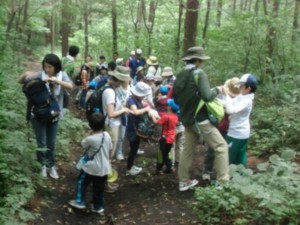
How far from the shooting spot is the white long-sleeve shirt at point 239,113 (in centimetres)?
580

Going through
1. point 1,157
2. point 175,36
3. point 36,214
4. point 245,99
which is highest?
point 175,36

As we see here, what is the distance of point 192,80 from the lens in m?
5.75

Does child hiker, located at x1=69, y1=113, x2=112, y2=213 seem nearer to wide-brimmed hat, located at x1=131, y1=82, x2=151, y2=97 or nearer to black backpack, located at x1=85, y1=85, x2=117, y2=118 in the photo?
black backpack, located at x1=85, y1=85, x2=117, y2=118

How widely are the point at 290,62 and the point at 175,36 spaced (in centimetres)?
768

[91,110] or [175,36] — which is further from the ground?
[175,36]

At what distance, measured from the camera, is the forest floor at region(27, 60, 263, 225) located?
5391 mm

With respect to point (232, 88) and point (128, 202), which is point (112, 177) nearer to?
point (128, 202)

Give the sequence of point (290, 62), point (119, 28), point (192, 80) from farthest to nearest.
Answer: point (119, 28) → point (290, 62) → point (192, 80)

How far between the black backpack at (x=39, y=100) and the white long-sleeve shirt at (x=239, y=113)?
9.19 ft

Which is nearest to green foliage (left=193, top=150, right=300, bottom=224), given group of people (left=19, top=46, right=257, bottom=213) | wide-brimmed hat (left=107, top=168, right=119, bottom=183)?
group of people (left=19, top=46, right=257, bottom=213)

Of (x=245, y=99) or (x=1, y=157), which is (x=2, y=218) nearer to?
(x=1, y=157)

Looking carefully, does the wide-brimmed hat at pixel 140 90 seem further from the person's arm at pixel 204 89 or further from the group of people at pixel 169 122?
the person's arm at pixel 204 89

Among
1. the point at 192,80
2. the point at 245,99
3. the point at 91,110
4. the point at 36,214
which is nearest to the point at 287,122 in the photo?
the point at 245,99

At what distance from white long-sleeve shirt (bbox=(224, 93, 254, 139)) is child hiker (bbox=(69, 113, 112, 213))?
6.23 feet
